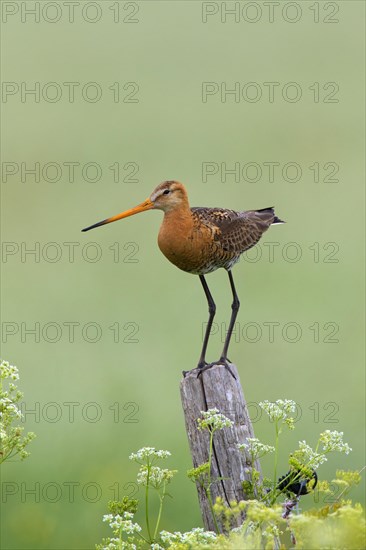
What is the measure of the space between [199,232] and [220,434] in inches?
51.8

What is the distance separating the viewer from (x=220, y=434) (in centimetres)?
508

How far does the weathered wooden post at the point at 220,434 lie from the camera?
5066 mm

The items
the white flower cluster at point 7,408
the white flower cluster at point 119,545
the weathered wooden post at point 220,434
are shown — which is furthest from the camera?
the weathered wooden post at point 220,434

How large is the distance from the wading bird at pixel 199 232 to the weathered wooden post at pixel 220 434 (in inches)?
8.6

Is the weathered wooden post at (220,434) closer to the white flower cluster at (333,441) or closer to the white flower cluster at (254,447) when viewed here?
the white flower cluster at (254,447)

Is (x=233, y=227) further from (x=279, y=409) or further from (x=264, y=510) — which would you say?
(x=264, y=510)

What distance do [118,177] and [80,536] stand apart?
9218mm

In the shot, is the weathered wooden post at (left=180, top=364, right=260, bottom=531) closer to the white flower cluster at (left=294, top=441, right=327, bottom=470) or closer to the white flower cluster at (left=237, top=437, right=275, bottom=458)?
the white flower cluster at (left=237, top=437, right=275, bottom=458)

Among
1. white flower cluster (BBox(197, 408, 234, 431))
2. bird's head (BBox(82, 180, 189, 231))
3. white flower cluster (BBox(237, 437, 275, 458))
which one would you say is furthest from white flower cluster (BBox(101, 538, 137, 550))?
bird's head (BBox(82, 180, 189, 231))

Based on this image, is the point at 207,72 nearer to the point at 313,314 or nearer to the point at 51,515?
the point at 313,314

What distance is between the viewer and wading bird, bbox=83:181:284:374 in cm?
573

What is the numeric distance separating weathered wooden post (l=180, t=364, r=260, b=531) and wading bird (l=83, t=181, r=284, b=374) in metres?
0.22

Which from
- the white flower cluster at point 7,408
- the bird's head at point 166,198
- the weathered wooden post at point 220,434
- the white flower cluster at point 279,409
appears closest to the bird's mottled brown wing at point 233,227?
the bird's head at point 166,198

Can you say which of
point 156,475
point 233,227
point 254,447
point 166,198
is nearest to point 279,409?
point 254,447
